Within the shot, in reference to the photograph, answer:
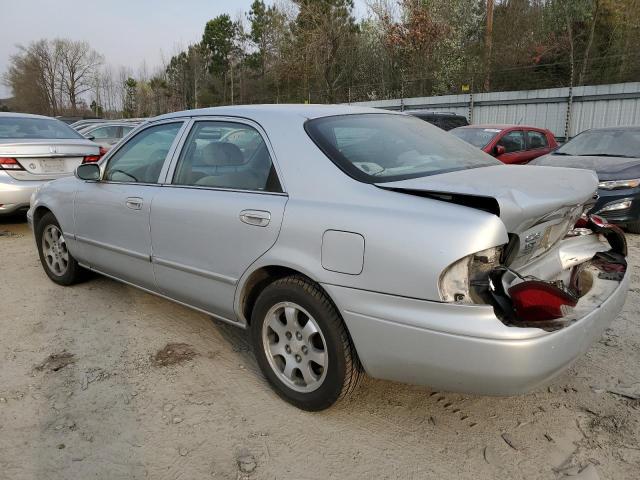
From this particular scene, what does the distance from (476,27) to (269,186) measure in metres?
27.7

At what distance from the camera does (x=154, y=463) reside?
2.38m

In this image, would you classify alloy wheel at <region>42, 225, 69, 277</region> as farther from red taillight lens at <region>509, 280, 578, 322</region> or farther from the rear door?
red taillight lens at <region>509, 280, 578, 322</region>

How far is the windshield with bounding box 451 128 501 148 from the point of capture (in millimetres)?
9383

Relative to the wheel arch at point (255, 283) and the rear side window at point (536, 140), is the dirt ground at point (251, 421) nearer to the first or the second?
the wheel arch at point (255, 283)

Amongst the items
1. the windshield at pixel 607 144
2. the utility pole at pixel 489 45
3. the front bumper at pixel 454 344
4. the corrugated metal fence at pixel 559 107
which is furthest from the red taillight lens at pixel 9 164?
the utility pole at pixel 489 45

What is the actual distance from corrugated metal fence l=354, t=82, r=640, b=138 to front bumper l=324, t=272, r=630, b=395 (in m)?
15.6

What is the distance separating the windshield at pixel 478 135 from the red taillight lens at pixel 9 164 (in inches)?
281

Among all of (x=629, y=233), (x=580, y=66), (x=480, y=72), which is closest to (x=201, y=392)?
(x=629, y=233)

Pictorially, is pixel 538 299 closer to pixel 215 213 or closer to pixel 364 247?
pixel 364 247

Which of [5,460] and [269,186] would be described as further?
[269,186]

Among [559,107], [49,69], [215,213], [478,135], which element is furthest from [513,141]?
[49,69]

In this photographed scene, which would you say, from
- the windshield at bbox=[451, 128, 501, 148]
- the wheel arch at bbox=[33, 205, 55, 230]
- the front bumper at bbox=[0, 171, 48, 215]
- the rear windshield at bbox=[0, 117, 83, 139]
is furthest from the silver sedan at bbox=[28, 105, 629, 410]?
the windshield at bbox=[451, 128, 501, 148]

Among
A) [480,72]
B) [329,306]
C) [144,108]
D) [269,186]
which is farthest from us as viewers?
[144,108]

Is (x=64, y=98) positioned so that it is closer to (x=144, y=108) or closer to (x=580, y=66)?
(x=144, y=108)
